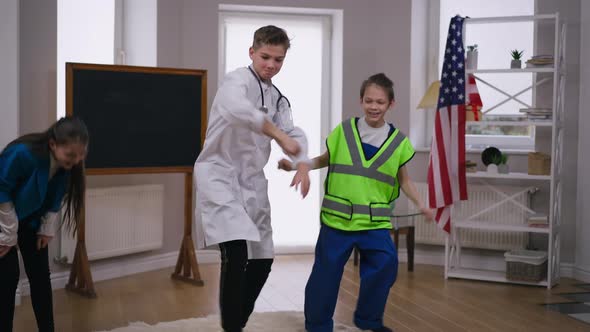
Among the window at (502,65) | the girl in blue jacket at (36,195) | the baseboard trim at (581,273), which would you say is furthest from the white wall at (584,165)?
the girl in blue jacket at (36,195)

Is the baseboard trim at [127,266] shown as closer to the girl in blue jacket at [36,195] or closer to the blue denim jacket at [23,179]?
the girl in blue jacket at [36,195]

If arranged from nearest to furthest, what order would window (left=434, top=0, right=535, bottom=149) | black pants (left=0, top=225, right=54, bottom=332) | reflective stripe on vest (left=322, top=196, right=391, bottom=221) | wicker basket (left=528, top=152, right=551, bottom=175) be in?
black pants (left=0, top=225, right=54, bottom=332)
reflective stripe on vest (left=322, top=196, right=391, bottom=221)
wicker basket (left=528, top=152, right=551, bottom=175)
window (left=434, top=0, right=535, bottom=149)

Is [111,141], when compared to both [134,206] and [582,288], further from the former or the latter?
[582,288]

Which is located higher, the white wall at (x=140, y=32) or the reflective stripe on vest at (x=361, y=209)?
the white wall at (x=140, y=32)

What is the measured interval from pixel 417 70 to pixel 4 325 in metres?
3.74

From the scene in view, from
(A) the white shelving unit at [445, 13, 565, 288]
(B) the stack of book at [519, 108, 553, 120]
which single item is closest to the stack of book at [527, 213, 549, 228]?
(A) the white shelving unit at [445, 13, 565, 288]

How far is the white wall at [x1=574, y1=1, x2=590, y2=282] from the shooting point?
4.76m

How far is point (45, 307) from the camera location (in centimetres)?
269

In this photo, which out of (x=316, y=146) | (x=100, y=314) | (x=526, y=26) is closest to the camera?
(x=100, y=314)

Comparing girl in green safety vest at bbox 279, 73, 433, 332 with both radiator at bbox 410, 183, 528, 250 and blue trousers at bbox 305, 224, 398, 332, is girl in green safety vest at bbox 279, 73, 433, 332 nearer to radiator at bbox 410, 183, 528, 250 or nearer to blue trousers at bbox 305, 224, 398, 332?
blue trousers at bbox 305, 224, 398, 332

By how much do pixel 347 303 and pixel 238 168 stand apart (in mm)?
1607

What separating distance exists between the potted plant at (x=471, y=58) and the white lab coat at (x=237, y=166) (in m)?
2.52

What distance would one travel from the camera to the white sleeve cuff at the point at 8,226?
97.9 inches

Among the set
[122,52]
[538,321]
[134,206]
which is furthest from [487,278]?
[122,52]
